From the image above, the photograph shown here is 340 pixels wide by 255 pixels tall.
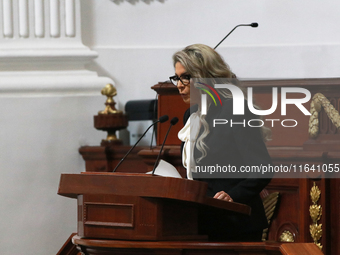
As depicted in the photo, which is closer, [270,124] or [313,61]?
[270,124]

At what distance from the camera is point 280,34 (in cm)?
427

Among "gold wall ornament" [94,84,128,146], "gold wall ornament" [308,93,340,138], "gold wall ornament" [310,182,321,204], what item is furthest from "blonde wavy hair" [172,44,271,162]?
"gold wall ornament" [94,84,128,146]

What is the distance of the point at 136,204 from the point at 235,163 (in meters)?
0.64

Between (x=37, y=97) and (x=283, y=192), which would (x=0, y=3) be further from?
(x=283, y=192)

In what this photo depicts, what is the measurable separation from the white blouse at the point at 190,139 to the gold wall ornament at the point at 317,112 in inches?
42.6

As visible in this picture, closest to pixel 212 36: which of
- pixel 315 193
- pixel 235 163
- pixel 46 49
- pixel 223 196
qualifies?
pixel 46 49

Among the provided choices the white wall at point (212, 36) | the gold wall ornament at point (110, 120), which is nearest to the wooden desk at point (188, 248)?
the gold wall ornament at point (110, 120)

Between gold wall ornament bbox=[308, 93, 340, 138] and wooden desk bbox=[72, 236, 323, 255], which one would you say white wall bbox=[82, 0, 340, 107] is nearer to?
gold wall ornament bbox=[308, 93, 340, 138]

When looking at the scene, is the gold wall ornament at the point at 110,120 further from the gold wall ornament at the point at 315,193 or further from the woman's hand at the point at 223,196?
the woman's hand at the point at 223,196

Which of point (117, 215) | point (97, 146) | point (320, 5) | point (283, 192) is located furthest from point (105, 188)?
point (320, 5)

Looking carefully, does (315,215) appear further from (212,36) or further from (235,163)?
(212,36)

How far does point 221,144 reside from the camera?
7.23 ft

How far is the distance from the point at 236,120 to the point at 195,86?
0.28 m

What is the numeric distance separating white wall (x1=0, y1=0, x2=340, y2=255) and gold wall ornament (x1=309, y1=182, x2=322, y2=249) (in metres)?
1.42
